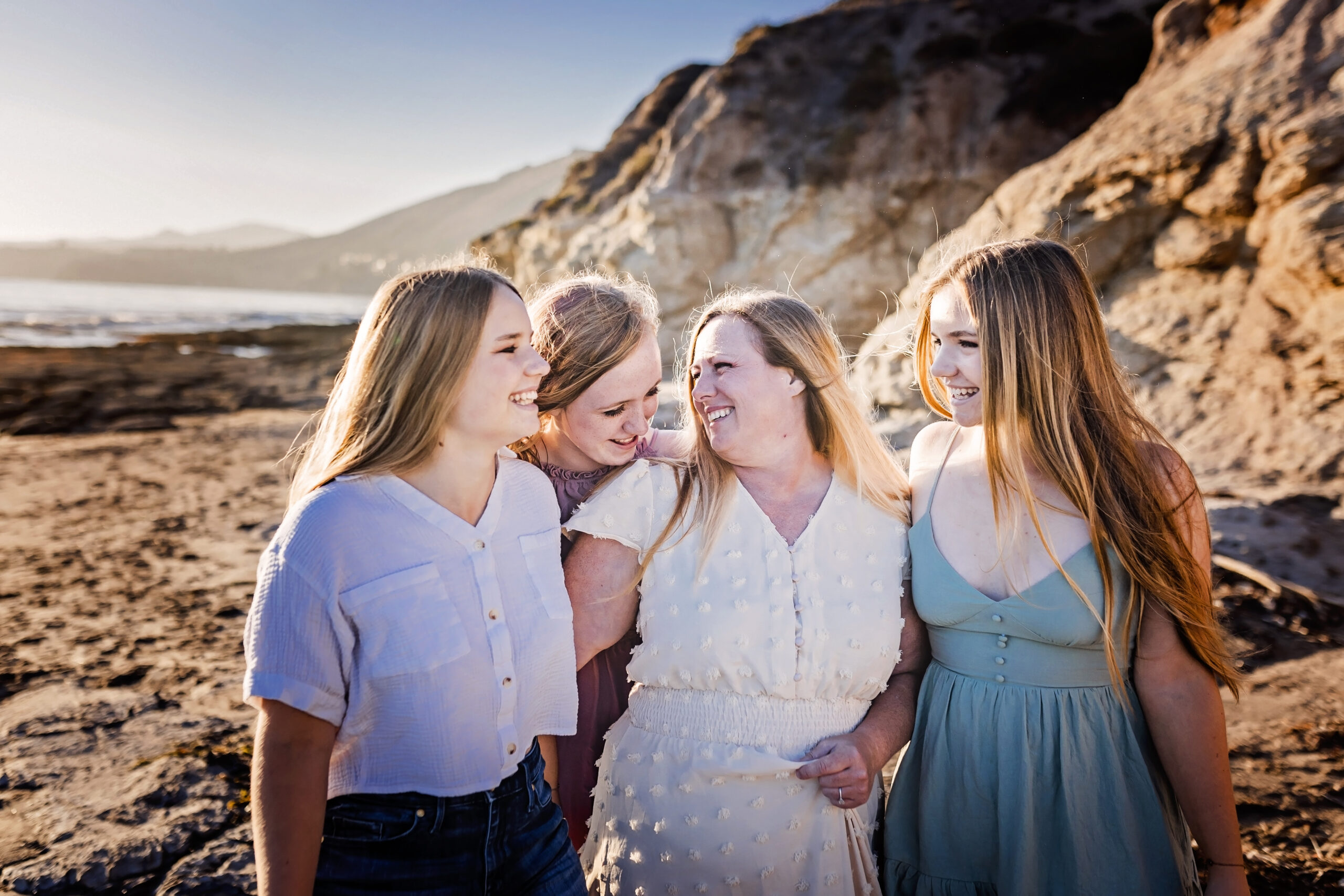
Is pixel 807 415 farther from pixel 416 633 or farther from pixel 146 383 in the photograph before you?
pixel 146 383

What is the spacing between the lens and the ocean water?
2931 cm

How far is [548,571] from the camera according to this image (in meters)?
1.91

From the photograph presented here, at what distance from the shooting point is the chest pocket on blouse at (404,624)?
5.15 feet

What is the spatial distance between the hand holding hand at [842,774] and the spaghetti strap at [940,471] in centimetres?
70

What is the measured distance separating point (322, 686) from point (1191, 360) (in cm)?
759

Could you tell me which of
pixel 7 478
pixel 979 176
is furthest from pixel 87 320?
pixel 979 176

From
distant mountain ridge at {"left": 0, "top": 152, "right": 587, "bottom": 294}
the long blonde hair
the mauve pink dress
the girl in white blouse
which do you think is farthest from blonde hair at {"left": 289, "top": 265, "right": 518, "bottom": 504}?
distant mountain ridge at {"left": 0, "top": 152, "right": 587, "bottom": 294}

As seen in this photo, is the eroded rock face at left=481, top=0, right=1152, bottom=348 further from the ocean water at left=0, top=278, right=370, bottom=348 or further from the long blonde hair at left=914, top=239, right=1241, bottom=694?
the ocean water at left=0, top=278, right=370, bottom=348

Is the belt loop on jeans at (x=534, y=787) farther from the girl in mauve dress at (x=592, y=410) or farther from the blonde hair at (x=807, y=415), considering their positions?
the blonde hair at (x=807, y=415)

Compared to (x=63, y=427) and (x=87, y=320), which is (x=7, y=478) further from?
(x=87, y=320)

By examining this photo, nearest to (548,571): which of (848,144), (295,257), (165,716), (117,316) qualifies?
(165,716)

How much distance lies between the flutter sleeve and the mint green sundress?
2.63ft

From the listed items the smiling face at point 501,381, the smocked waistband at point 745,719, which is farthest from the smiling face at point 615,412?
the smocked waistband at point 745,719

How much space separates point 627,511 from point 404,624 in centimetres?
69
